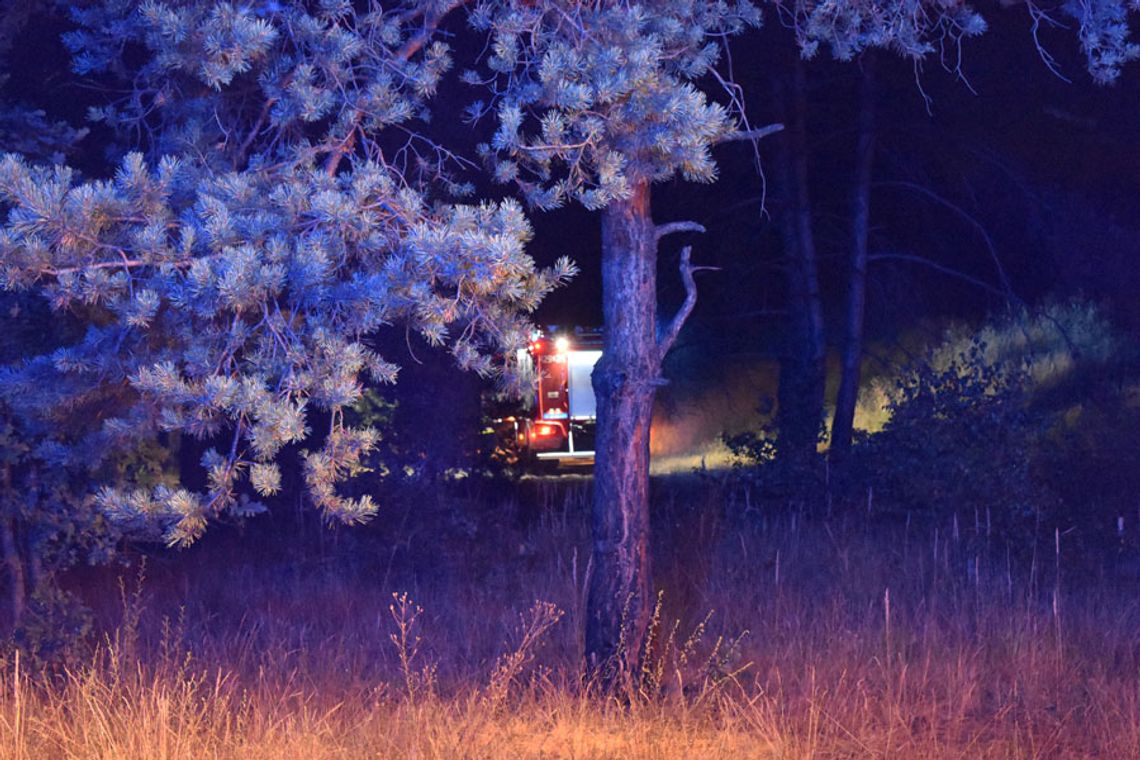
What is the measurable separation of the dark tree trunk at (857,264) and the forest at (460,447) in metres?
A: 0.70

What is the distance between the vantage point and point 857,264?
13828mm

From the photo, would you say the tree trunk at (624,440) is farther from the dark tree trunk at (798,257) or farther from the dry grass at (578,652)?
the dark tree trunk at (798,257)

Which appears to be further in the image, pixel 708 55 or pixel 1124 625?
pixel 1124 625

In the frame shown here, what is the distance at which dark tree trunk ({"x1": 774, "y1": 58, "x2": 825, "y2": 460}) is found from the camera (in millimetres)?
13359

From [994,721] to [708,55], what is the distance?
3816mm

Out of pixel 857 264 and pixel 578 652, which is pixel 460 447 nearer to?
pixel 578 652

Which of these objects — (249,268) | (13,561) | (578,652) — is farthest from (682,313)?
(13,561)

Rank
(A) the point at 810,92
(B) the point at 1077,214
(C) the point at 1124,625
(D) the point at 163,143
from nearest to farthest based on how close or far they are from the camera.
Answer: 1. (D) the point at 163,143
2. (C) the point at 1124,625
3. (B) the point at 1077,214
4. (A) the point at 810,92

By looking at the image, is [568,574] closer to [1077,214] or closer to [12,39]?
[12,39]

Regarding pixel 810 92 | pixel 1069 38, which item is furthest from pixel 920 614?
pixel 810 92

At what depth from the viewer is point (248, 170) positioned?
6.36 m

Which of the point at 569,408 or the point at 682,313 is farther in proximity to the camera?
the point at 569,408

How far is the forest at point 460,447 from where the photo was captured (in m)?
5.37

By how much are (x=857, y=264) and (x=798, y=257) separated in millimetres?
671
